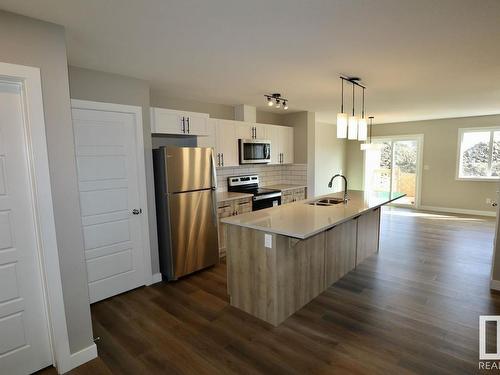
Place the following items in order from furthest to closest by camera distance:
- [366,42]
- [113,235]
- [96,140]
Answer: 1. [113,235]
2. [96,140]
3. [366,42]

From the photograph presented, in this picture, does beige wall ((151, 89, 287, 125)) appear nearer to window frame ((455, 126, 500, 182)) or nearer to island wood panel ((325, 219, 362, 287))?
island wood panel ((325, 219, 362, 287))

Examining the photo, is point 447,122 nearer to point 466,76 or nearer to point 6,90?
point 466,76

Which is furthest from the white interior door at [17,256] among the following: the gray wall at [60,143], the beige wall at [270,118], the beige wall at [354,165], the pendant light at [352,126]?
the beige wall at [354,165]

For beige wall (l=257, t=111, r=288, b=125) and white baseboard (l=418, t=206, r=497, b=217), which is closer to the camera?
beige wall (l=257, t=111, r=288, b=125)

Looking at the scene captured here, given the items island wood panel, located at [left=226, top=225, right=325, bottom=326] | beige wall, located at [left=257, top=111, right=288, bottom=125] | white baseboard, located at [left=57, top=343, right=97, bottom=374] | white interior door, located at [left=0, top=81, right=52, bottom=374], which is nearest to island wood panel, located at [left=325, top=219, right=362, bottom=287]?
island wood panel, located at [left=226, top=225, right=325, bottom=326]

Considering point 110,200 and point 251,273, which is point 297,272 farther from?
point 110,200

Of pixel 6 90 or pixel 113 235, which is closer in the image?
pixel 6 90

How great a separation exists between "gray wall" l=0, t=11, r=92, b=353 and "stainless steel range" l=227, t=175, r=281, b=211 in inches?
115

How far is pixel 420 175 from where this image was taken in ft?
24.8

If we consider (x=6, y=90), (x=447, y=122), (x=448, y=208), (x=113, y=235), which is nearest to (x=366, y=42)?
(x=6, y=90)

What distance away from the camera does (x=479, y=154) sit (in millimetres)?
6727

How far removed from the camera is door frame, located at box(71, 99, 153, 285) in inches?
114

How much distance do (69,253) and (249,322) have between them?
1.67 m

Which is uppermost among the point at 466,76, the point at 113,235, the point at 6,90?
the point at 466,76
